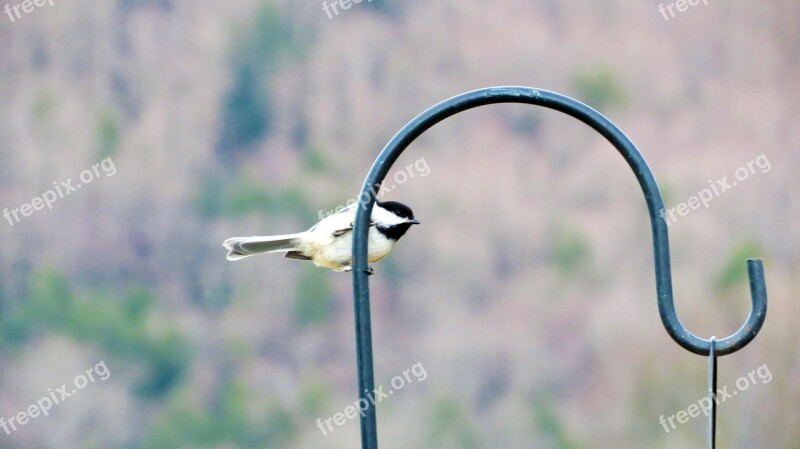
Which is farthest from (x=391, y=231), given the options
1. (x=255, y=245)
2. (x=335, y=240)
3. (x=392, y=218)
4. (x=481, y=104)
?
(x=481, y=104)

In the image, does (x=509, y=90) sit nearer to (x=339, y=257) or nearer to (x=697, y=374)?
(x=339, y=257)

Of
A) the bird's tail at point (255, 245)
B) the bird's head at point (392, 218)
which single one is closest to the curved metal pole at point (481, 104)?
the bird's head at point (392, 218)

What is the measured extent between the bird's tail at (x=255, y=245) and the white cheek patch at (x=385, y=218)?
319mm

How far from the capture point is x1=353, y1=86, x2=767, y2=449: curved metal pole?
1.65 metres

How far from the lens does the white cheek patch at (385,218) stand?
2.59m

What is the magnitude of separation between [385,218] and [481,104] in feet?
3.05

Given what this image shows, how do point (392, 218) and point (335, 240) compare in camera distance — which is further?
point (335, 240)

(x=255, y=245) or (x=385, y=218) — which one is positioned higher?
(x=255, y=245)

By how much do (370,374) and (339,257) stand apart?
1.14m

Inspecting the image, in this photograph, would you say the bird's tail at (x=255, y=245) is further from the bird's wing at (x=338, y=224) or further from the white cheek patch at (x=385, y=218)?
the white cheek patch at (x=385, y=218)

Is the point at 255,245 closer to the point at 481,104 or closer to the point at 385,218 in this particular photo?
the point at 385,218

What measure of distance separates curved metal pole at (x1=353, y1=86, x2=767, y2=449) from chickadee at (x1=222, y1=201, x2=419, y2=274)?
845 millimetres

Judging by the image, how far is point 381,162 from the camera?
5.65 ft

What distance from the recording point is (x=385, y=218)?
2605mm
